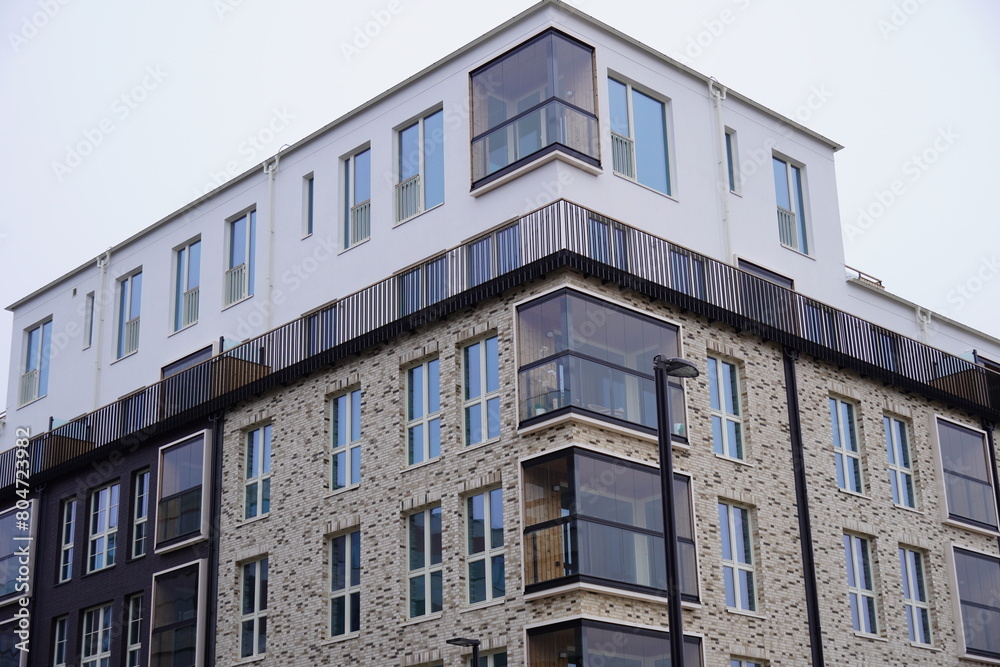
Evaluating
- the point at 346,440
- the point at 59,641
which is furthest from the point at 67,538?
the point at 346,440

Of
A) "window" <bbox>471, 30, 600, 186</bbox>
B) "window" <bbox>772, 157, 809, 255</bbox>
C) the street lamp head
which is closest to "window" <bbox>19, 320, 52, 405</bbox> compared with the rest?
"window" <bbox>471, 30, 600, 186</bbox>

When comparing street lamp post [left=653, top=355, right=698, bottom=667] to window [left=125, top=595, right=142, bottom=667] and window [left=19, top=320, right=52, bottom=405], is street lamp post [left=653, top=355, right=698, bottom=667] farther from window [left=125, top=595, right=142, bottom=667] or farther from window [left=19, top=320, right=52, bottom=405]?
window [left=19, top=320, right=52, bottom=405]

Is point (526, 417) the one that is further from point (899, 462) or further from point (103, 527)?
point (103, 527)

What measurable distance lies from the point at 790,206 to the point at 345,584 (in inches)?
564

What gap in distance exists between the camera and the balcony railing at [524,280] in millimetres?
28016

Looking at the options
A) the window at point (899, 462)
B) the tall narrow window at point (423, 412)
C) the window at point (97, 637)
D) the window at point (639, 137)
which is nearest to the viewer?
the tall narrow window at point (423, 412)

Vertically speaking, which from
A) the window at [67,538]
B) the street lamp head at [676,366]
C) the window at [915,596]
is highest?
the window at [67,538]

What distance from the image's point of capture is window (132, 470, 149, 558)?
114 feet

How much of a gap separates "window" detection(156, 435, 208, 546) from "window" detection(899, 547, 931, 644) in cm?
1613

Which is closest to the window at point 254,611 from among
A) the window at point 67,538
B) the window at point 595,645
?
the window at point 67,538

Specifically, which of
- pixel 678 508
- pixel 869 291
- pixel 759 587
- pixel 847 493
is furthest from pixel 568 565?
pixel 869 291

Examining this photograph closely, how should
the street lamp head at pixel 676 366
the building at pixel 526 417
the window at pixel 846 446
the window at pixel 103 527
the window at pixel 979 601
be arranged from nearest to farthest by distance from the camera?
the street lamp head at pixel 676 366, the building at pixel 526 417, the window at pixel 846 446, the window at pixel 979 601, the window at pixel 103 527

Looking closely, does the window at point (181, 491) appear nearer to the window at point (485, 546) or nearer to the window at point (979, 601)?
the window at point (485, 546)

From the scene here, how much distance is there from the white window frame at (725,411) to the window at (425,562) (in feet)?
19.5
